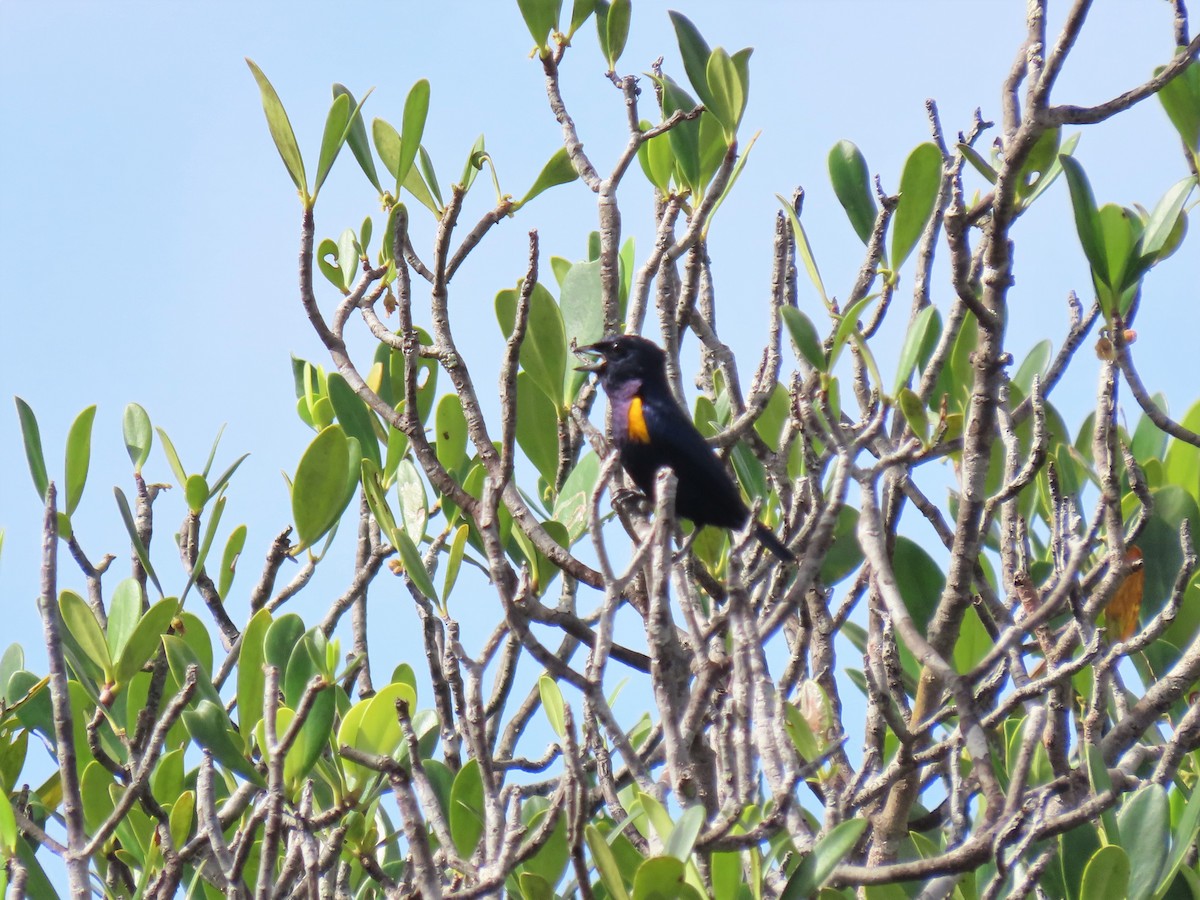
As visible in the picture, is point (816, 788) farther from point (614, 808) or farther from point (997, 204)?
point (997, 204)

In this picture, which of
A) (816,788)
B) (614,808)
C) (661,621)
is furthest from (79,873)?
(816,788)

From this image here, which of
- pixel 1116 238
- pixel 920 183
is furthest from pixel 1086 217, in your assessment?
pixel 920 183

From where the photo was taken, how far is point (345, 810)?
3326mm

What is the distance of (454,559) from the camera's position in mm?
3395

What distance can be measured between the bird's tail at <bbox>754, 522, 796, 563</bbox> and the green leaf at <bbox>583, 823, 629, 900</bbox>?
1.50m

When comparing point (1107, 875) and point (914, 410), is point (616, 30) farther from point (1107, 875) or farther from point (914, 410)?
point (1107, 875)

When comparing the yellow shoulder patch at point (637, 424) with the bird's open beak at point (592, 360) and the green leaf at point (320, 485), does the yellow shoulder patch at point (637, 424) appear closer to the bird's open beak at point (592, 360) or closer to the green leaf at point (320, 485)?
the bird's open beak at point (592, 360)

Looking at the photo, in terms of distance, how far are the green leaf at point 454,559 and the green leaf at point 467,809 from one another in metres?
0.48

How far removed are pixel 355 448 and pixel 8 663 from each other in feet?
4.74

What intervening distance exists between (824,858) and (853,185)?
243 cm

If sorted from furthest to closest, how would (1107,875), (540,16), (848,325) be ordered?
(540,16)
(848,325)
(1107,875)

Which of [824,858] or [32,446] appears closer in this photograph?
[824,858]

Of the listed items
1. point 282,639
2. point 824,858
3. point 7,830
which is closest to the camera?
point 824,858

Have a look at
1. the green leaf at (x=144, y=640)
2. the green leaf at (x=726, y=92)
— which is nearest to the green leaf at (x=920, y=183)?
the green leaf at (x=726, y=92)
